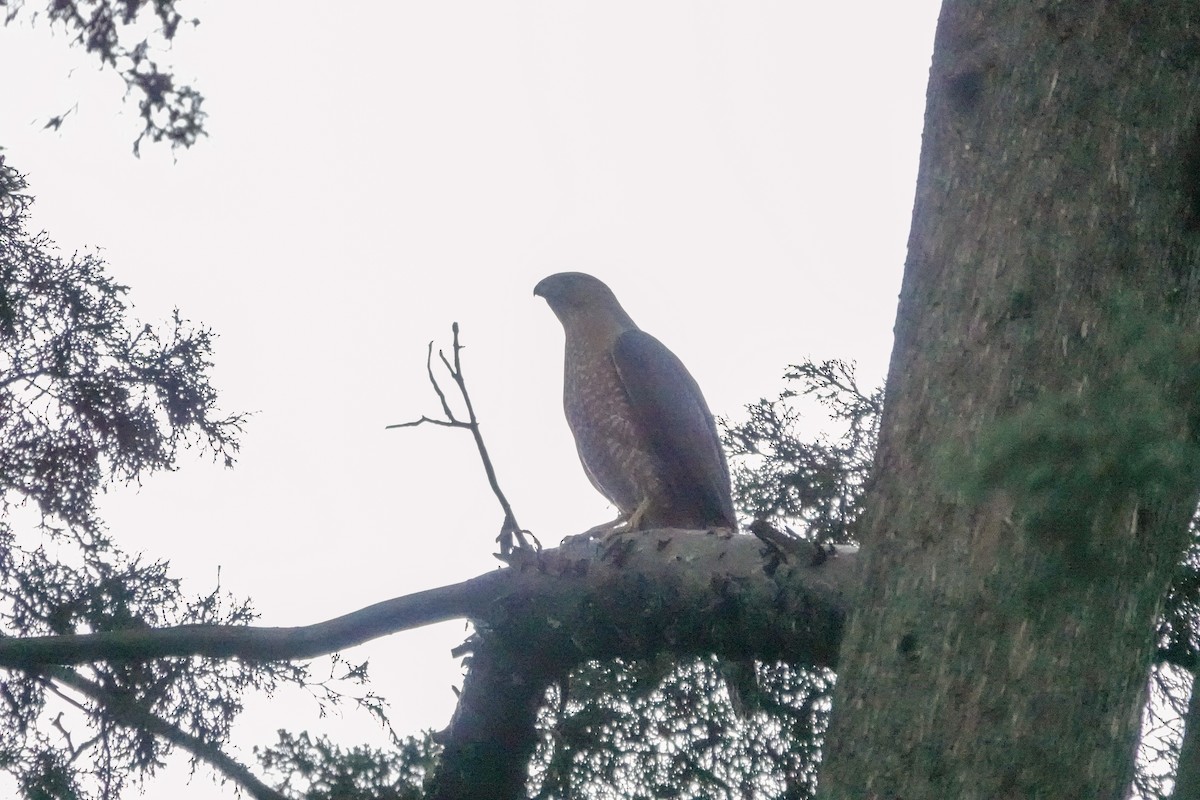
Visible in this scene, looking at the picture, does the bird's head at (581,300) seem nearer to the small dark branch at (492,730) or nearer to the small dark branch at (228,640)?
the small dark branch at (492,730)

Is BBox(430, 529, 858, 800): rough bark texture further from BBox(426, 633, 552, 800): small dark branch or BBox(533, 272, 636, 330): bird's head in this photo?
BBox(533, 272, 636, 330): bird's head

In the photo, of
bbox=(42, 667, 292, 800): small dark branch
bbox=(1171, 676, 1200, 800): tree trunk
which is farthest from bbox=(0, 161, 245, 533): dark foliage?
bbox=(1171, 676, 1200, 800): tree trunk

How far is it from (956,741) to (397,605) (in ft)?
5.85

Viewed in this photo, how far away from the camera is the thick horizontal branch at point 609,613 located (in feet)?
10.1

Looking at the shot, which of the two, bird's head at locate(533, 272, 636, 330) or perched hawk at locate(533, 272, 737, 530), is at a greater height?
bird's head at locate(533, 272, 636, 330)

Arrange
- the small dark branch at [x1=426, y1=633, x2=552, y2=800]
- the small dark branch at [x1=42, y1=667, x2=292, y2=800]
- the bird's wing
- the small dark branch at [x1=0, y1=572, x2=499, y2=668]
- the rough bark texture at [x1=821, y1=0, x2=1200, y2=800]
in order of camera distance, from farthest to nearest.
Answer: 1. the bird's wing
2. the small dark branch at [x1=42, y1=667, x2=292, y2=800]
3. the small dark branch at [x1=426, y1=633, x2=552, y2=800]
4. the small dark branch at [x1=0, y1=572, x2=499, y2=668]
5. the rough bark texture at [x1=821, y1=0, x2=1200, y2=800]

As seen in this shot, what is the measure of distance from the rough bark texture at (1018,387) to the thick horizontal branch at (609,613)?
3.48 ft

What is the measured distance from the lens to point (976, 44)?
2.41 meters

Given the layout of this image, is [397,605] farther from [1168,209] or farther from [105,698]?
[1168,209]

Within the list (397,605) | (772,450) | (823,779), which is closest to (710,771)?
(397,605)

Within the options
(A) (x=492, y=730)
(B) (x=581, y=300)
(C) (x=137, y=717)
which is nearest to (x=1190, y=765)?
(A) (x=492, y=730)

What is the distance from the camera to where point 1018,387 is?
2010mm

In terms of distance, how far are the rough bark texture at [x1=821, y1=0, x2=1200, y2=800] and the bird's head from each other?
367 centimetres

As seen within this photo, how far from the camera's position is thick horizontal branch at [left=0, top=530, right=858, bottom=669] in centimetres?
306
